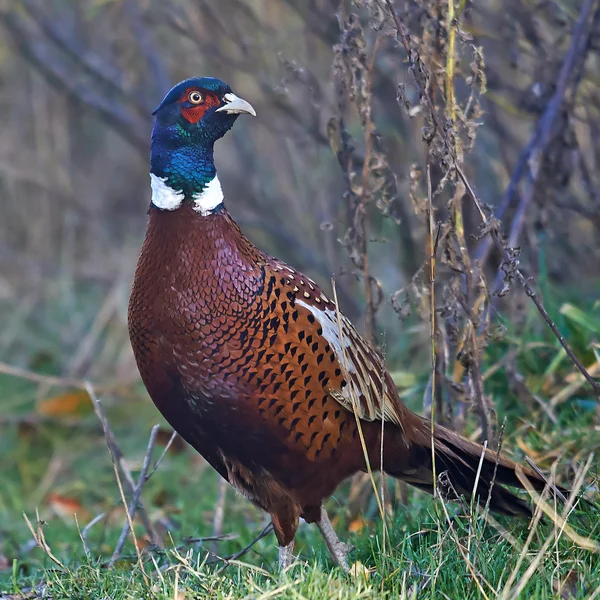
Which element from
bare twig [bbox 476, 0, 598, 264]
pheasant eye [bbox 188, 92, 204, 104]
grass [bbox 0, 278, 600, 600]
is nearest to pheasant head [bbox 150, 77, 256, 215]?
pheasant eye [bbox 188, 92, 204, 104]

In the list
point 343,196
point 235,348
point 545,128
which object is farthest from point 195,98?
point 545,128

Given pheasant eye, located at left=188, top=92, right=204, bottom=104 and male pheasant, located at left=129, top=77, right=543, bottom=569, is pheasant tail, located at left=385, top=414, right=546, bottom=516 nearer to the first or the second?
male pheasant, located at left=129, top=77, right=543, bottom=569

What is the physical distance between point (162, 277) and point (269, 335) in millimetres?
351

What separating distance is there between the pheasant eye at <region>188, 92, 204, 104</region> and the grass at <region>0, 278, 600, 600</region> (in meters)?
1.30

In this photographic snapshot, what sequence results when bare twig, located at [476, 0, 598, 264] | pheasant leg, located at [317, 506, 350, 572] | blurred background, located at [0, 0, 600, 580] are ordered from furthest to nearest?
bare twig, located at [476, 0, 598, 264] < blurred background, located at [0, 0, 600, 580] < pheasant leg, located at [317, 506, 350, 572]

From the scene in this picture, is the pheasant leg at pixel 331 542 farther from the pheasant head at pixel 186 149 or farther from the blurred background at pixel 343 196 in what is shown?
the pheasant head at pixel 186 149

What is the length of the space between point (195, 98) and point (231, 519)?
205 cm

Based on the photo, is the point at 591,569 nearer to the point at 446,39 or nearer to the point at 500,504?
the point at 500,504

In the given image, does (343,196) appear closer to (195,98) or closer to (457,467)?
(195,98)

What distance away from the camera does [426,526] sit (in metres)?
3.12

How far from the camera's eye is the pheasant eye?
2.87m

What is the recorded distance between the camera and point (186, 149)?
2.88m

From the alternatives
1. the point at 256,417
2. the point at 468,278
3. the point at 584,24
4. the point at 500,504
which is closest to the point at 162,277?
the point at 256,417

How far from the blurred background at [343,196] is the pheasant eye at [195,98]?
0.61 metres
